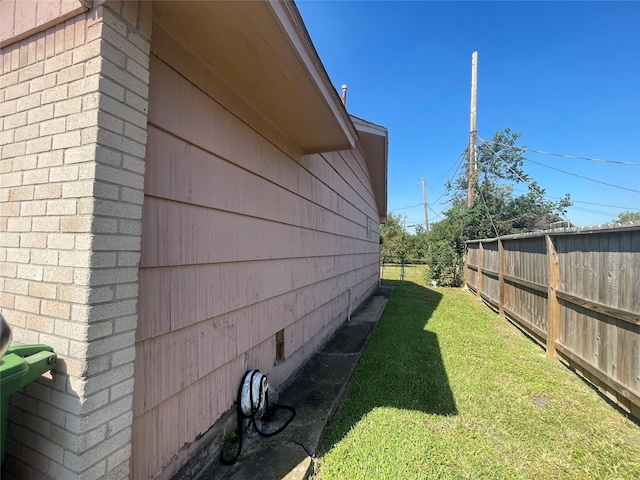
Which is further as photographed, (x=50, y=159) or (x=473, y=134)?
(x=473, y=134)

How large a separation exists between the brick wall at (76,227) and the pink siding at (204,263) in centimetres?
16

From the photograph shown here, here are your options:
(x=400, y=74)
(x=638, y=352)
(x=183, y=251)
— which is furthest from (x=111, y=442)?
(x=400, y=74)

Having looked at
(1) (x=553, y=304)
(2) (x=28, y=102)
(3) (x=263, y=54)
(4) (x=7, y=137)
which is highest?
(3) (x=263, y=54)

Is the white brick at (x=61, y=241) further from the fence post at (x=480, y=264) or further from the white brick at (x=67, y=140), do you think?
the fence post at (x=480, y=264)

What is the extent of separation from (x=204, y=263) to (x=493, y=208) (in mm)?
13717

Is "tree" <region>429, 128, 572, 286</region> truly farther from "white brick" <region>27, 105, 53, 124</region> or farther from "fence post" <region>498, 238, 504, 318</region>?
"white brick" <region>27, 105, 53, 124</region>

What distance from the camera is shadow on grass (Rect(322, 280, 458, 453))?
8.63 feet

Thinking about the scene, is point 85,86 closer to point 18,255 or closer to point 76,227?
point 76,227

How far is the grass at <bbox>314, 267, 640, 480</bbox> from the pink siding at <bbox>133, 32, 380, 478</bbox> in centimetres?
94

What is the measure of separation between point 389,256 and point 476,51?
583 inches

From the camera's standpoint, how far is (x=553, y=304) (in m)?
4.09

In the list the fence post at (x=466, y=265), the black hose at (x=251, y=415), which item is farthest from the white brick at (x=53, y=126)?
the fence post at (x=466, y=265)

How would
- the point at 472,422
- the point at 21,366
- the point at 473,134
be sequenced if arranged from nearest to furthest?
the point at 21,366 → the point at 472,422 → the point at 473,134

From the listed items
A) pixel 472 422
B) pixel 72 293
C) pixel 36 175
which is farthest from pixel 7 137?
pixel 472 422
